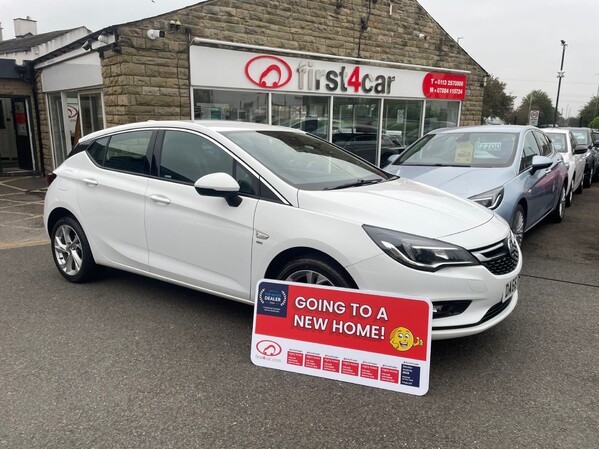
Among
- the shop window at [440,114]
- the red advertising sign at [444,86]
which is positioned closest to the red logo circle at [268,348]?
the red advertising sign at [444,86]

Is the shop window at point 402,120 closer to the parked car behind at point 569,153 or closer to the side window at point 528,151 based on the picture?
the parked car behind at point 569,153

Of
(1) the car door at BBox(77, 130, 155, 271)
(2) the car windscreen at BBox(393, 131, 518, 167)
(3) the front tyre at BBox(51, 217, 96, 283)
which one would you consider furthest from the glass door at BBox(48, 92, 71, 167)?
(2) the car windscreen at BBox(393, 131, 518, 167)

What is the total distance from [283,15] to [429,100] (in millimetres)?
5585

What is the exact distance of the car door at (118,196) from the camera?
13.5 feet

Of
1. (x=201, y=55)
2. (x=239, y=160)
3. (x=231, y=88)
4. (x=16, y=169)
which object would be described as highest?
(x=201, y=55)

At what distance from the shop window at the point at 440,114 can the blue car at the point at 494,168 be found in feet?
23.3

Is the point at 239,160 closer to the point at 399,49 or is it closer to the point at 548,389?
the point at 548,389

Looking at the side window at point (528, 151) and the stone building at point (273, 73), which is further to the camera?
the stone building at point (273, 73)

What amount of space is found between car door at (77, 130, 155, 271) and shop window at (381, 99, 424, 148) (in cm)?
953

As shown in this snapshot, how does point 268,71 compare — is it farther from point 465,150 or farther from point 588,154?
point 588,154

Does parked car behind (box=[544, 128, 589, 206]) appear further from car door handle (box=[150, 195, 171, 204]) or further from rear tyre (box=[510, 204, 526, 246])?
car door handle (box=[150, 195, 171, 204])

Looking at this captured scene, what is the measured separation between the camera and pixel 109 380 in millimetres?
3023

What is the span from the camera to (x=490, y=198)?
507 cm

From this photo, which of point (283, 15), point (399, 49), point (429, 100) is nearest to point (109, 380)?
point (283, 15)
